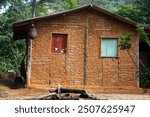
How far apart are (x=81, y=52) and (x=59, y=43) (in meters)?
1.07

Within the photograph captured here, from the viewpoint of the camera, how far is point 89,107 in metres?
3.95

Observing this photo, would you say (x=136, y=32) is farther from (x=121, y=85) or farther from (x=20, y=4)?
(x=20, y=4)

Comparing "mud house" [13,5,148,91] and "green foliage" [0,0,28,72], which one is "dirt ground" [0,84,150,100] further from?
"green foliage" [0,0,28,72]

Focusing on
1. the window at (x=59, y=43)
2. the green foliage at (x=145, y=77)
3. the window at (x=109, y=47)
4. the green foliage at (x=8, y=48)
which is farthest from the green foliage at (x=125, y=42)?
the green foliage at (x=8, y=48)

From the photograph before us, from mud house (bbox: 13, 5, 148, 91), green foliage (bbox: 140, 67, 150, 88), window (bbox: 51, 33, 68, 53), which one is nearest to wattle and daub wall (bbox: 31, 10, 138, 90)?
mud house (bbox: 13, 5, 148, 91)

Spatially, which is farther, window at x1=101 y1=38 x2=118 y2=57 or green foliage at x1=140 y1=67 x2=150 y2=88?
window at x1=101 y1=38 x2=118 y2=57

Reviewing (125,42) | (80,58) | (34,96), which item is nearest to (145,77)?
(125,42)

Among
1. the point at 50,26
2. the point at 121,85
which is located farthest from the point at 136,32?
the point at 50,26

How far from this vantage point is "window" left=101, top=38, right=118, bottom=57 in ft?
55.0

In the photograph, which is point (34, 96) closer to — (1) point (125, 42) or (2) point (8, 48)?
(1) point (125, 42)

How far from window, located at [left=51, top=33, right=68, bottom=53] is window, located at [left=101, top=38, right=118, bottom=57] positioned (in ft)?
5.67

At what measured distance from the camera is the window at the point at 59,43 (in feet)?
54.4

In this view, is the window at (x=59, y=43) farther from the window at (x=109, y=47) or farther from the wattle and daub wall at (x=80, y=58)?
the window at (x=109, y=47)

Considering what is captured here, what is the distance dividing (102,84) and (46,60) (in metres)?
2.73
